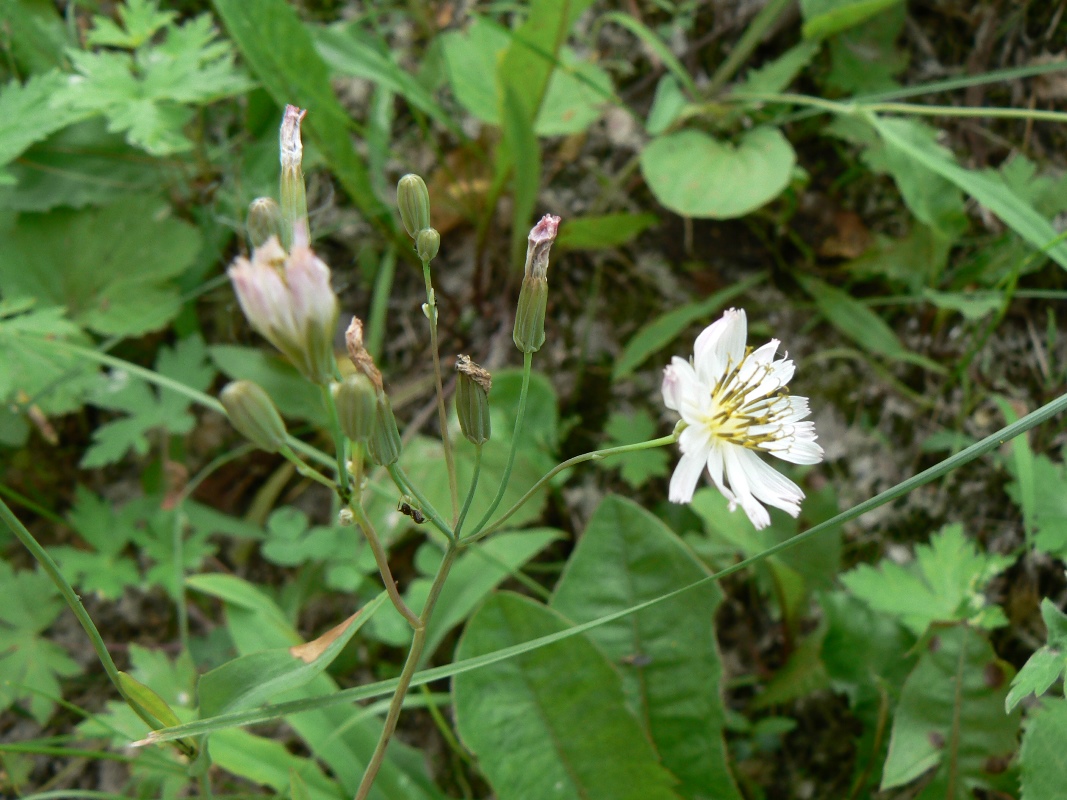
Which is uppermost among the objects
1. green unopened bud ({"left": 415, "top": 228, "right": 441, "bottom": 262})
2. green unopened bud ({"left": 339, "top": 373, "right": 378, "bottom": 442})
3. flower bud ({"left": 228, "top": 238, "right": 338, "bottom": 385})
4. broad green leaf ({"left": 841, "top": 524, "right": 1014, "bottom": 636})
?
flower bud ({"left": 228, "top": 238, "right": 338, "bottom": 385})

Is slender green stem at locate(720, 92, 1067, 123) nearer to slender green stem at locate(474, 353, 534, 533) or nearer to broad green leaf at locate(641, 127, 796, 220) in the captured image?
broad green leaf at locate(641, 127, 796, 220)

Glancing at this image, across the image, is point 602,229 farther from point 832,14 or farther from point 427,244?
point 427,244

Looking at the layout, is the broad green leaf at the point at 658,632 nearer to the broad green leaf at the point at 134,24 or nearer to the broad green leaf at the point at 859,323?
the broad green leaf at the point at 859,323

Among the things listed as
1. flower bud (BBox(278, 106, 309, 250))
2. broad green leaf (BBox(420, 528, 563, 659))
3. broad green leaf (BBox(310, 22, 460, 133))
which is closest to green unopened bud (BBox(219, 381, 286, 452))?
flower bud (BBox(278, 106, 309, 250))

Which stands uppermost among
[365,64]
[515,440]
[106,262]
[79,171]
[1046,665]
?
[365,64]

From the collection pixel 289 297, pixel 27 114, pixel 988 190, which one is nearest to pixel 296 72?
pixel 27 114

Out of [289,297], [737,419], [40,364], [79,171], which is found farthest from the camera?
[79,171]

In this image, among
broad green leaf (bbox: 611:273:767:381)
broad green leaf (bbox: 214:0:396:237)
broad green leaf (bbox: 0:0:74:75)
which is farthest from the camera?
broad green leaf (bbox: 0:0:74:75)
